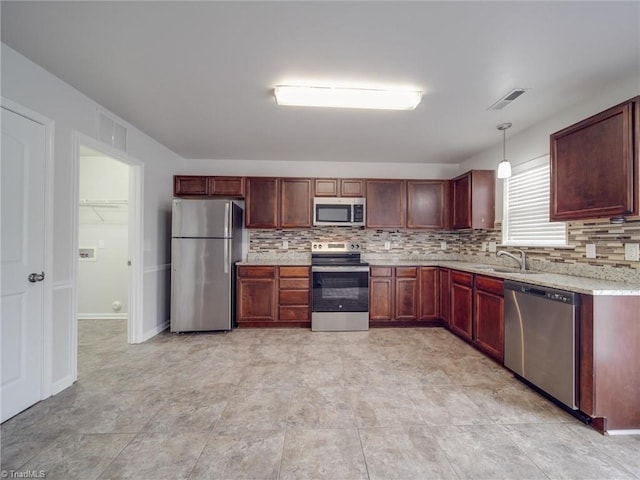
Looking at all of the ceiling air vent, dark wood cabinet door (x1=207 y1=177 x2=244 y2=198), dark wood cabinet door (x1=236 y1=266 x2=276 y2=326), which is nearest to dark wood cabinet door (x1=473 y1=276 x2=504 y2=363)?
the ceiling air vent

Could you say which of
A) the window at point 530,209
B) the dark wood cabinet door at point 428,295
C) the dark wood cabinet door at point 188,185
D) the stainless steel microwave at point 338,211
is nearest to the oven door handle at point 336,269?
the stainless steel microwave at point 338,211

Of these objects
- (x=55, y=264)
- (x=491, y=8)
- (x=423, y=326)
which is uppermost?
(x=491, y=8)

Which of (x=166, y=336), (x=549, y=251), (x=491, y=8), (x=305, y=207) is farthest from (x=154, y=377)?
(x=549, y=251)

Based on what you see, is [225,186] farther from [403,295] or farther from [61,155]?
[403,295]

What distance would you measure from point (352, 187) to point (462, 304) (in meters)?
2.08

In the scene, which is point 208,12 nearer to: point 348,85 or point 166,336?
point 348,85

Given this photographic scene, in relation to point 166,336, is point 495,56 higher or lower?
higher

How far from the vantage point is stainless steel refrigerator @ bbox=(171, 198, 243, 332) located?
3.30 metres

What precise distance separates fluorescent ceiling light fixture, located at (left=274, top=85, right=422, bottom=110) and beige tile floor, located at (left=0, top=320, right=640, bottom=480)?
230 cm

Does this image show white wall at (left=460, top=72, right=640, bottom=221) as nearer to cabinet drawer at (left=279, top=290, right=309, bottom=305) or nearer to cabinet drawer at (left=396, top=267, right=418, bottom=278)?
cabinet drawer at (left=396, top=267, right=418, bottom=278)

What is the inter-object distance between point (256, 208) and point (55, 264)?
7.21ft

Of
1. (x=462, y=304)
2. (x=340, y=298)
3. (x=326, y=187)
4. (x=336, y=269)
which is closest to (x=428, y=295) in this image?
(x=462, y=304)

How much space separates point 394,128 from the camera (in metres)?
2.88

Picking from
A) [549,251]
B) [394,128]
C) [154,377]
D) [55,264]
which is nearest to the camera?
[55,264]
